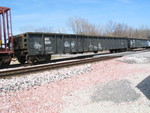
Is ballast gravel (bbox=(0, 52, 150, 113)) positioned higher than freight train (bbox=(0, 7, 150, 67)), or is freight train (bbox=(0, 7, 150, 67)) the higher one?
freight train (bbox=(0, 7, 150, 67))

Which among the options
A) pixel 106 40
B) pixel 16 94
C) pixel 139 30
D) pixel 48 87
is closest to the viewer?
pixel 16 94

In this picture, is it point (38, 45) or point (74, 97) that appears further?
point (38, 45)

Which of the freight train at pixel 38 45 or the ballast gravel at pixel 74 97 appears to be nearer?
the ballast gravel at pixel 74 97

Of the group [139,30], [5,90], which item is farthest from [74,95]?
[139,30]

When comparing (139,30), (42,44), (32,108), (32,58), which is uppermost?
(139,30)

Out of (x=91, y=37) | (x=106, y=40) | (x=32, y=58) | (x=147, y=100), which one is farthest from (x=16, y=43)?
(x=106, y=40)

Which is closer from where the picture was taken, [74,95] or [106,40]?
[74,95]

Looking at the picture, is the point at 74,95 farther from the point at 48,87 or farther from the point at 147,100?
the point at 147,100

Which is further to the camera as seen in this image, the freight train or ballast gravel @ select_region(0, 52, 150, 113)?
the freight train

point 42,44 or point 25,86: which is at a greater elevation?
point 42,44

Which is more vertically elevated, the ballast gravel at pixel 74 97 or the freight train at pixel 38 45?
the freight train at pixel 38 45

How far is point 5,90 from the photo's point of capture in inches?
239

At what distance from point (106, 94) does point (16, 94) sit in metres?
3.10

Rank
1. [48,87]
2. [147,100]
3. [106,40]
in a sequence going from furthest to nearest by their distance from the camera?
[106,40], [48,87], [147,100]
